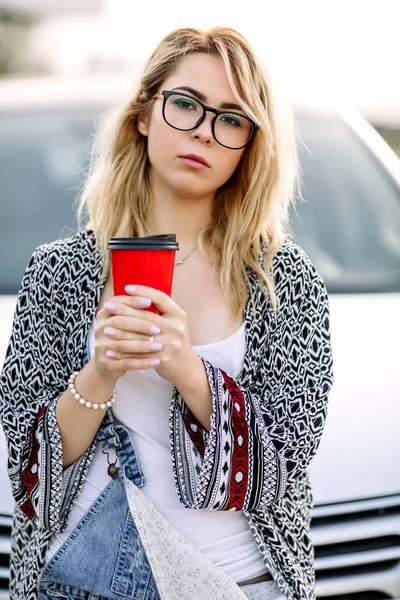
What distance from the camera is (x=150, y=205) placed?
1761mm

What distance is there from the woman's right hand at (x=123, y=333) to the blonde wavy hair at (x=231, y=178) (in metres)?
0.35

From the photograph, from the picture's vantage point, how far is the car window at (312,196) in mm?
3125

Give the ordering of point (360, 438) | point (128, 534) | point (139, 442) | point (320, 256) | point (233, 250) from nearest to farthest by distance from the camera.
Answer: point (128, 534), point (139, 442), point (233, 250), point (360, 438), point (320, 256)

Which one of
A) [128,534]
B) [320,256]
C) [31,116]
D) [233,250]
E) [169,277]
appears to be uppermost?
[31,116]

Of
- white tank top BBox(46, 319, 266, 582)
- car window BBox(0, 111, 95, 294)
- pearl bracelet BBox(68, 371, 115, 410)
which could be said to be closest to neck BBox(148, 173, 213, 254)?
white tank top BBox(46, 319, 266, 582)

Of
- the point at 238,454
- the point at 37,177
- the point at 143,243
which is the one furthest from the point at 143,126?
the point at 37,177

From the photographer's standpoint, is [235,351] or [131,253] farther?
[235,351]

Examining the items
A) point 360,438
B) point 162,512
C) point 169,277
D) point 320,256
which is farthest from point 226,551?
point 320,256

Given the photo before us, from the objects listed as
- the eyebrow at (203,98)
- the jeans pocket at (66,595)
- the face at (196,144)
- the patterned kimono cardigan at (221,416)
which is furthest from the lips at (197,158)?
the jeans pocket at (66,595)

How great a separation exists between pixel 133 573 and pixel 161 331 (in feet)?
1.35

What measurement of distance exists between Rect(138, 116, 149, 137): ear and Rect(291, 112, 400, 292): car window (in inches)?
54.9

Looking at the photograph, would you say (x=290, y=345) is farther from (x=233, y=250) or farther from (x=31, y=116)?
(x=31, y=116)

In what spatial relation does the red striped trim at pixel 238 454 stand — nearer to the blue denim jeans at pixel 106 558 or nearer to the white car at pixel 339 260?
the blue denim jeans at pixel 106 558

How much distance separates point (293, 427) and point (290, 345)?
0.15 metres
